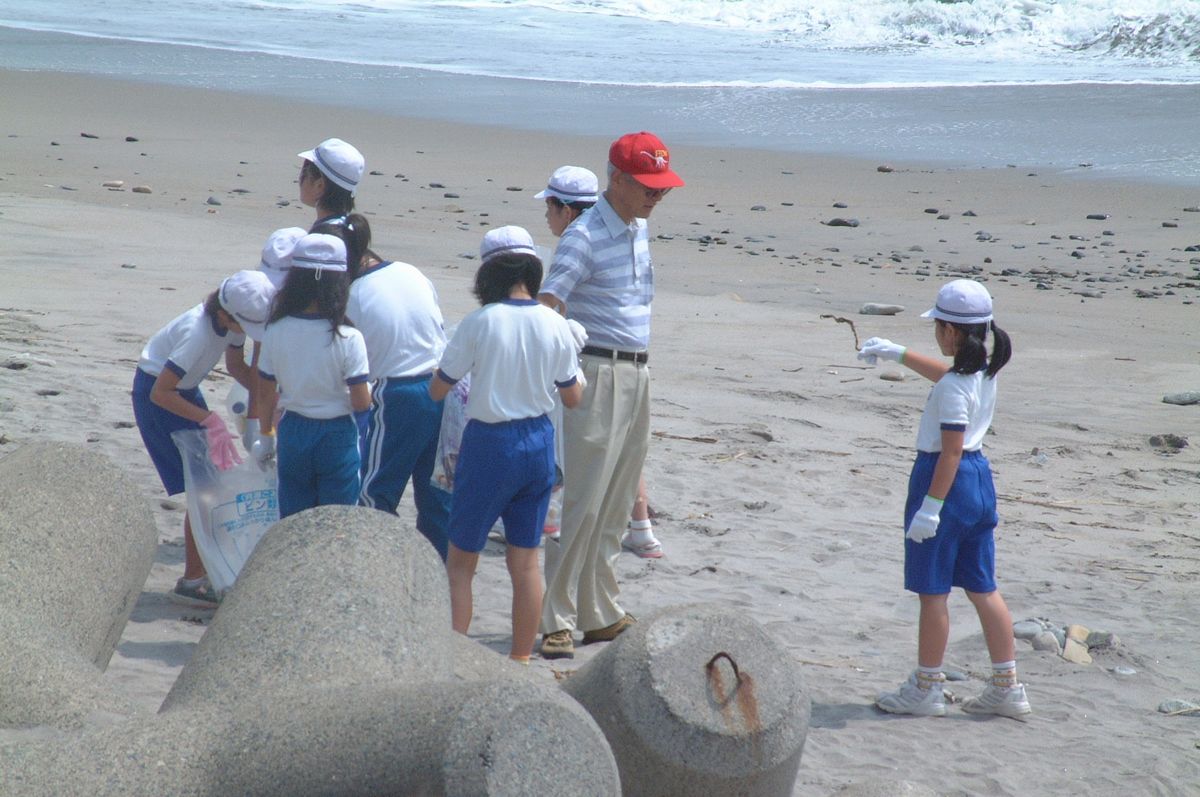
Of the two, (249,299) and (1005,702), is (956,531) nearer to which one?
(1005,702)

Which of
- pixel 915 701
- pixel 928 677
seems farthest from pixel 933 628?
pixel 915 701

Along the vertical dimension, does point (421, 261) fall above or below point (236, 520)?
below

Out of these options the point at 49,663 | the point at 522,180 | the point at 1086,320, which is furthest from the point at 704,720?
the point at 522,180

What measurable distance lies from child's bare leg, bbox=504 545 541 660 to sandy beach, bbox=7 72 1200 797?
0.48ft

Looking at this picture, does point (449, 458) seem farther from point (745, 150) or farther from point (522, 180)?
point (745, 150)

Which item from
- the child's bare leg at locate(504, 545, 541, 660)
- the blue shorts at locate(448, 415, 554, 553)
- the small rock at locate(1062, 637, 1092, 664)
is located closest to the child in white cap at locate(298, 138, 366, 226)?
the blue shorts at locate(448, 415, 554, 553)

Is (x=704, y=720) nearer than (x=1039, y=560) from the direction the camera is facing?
Yes

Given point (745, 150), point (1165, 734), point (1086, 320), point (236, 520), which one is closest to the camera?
point (1165, 734)

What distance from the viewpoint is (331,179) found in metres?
5.72

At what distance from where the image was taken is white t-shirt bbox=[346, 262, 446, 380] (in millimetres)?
5457

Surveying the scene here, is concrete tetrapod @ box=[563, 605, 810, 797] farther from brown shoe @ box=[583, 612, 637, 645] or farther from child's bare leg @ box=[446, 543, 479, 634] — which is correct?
brown shoe @ box=[583, 612, 637, 645]

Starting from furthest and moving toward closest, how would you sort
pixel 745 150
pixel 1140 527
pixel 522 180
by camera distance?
pixel 745 150, pixel 522 180, pixel 1140 527

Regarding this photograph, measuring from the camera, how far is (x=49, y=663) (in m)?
3.72

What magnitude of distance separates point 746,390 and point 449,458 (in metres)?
4.33
